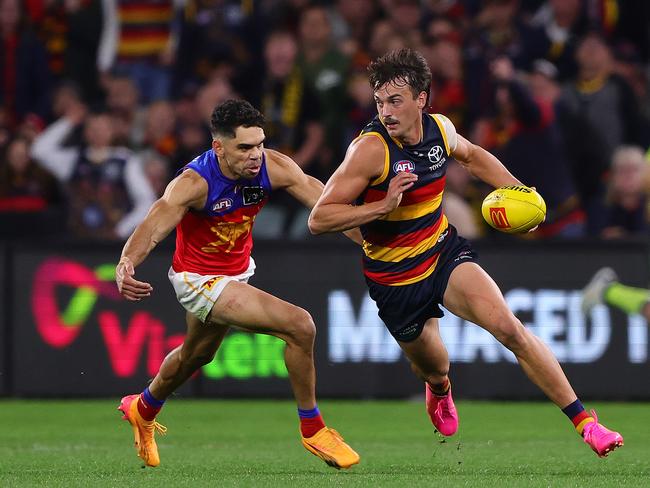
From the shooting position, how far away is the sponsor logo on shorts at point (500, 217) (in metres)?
8.27

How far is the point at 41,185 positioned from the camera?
14125 mm

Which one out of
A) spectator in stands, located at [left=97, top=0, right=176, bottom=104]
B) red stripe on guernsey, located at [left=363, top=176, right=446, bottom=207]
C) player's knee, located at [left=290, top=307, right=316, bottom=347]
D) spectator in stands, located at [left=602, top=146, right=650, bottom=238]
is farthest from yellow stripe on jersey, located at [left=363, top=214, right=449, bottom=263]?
spectator in stands, located at [left=97, top=0, right=176, bottom=104]

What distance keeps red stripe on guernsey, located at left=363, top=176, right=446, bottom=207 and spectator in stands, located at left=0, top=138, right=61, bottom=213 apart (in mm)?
6447

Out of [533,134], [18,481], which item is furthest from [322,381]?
[18,481]

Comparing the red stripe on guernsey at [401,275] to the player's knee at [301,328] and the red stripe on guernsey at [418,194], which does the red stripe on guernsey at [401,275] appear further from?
the player's knee at [301,328]

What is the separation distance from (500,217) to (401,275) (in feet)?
2.46

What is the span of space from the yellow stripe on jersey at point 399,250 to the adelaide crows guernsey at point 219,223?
29.4 inches

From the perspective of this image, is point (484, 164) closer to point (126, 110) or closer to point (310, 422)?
point (310, 422)

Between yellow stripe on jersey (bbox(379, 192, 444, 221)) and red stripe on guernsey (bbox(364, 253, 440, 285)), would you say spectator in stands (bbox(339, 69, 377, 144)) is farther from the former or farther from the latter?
yellow stripe on jersey (bbox(379, 192, 444, 221))

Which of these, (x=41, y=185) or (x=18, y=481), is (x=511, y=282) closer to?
(x=41, y=185)

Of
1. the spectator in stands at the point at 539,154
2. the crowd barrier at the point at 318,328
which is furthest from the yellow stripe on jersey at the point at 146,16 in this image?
the spectator in stands at the point at 539,154

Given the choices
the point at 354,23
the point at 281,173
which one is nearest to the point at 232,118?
the point at 281,173

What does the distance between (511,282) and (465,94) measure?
7.75 feet

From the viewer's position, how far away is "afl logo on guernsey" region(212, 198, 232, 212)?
28.2 ft
